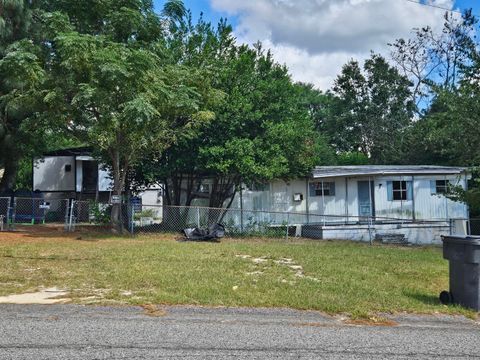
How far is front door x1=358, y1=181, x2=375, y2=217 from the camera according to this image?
77.5 feet

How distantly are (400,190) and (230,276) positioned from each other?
1634 cm

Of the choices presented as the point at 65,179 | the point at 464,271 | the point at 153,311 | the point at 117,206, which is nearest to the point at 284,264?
the point at 464,271

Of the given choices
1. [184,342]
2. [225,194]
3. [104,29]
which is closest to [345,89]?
[225,194]

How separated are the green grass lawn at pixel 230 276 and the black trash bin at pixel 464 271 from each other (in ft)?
0.74

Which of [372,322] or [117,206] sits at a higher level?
[117,206]

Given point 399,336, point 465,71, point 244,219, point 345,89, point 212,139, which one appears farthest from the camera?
point 345,89

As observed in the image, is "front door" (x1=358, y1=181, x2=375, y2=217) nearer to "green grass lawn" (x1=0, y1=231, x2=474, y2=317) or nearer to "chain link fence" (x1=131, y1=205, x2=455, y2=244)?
"chain link fence" (x1=131, y1=205, x2=455, y2=244)

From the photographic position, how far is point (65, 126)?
668 inches

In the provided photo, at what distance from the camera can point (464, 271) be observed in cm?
751

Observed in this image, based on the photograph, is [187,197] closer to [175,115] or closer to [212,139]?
[212,139]

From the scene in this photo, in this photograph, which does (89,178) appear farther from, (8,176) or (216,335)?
(216,335)

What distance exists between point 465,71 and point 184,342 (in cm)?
1648

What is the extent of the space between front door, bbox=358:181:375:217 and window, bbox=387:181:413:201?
0.87 meters

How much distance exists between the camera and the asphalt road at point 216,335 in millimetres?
5094
